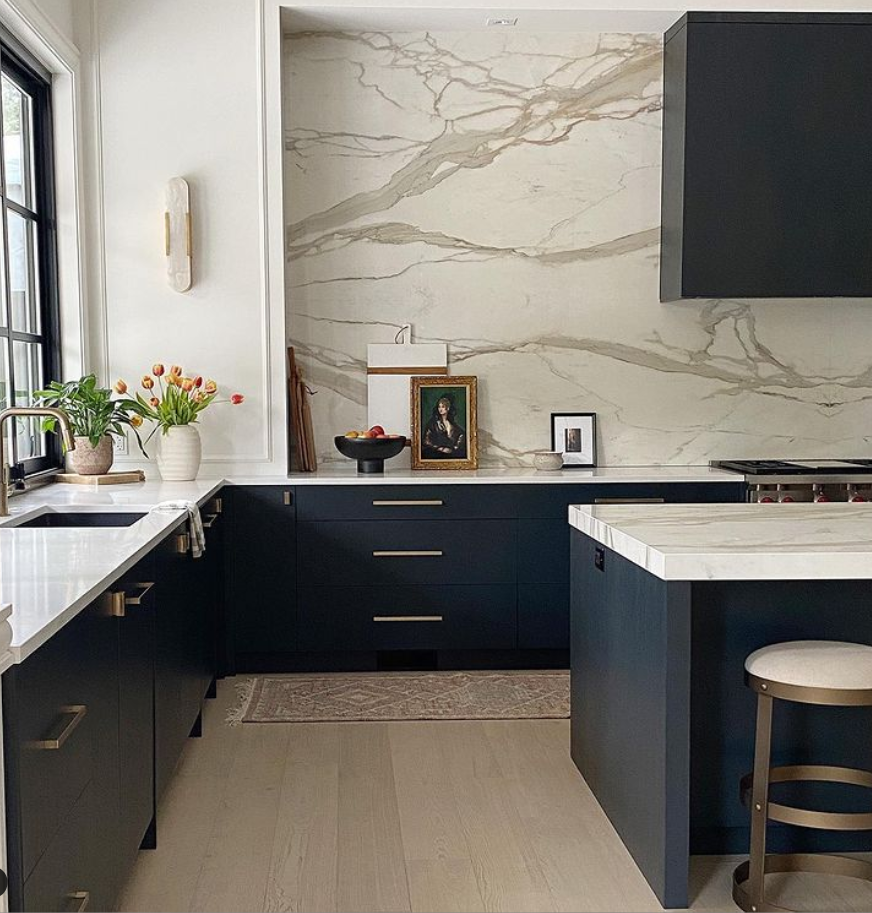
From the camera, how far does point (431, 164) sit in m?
5.11

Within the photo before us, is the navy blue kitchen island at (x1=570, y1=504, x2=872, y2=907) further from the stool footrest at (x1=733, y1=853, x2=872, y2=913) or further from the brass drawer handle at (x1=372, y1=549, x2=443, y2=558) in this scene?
the brass drawer handle at (x1=372, y1=549, x2=443, y2=558)

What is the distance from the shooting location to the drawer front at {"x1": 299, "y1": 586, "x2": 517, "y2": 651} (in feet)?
15.4

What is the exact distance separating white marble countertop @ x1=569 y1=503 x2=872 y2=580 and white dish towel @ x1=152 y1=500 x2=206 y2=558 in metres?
1.12

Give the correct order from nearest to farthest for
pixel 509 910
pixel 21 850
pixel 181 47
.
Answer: pixel 21 850, pixel 509 910, pixel 181 47

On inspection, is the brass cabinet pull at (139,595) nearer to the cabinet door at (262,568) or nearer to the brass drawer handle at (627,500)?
the cabinet door at (262,568)

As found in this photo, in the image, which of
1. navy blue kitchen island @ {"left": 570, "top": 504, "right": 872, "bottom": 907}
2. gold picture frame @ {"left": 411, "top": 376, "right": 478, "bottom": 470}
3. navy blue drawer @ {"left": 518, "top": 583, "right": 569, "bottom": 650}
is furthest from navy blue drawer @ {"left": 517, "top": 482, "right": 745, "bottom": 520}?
navy blue kitchen island @ {"left": 570, "top": 504, "right": 872, "bottom": 907}

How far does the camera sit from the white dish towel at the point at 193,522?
3.54 metres

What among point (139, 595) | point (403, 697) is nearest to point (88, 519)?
point (139, 595)

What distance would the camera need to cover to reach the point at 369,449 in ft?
15.7

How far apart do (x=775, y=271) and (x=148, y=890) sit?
11.0 feet

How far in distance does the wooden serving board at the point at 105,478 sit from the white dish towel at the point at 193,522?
0.69 meters

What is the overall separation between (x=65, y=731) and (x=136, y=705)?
77 cm

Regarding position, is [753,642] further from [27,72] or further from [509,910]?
[27,72]

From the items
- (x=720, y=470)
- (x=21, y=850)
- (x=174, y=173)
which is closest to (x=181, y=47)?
(x=174, y=173)
